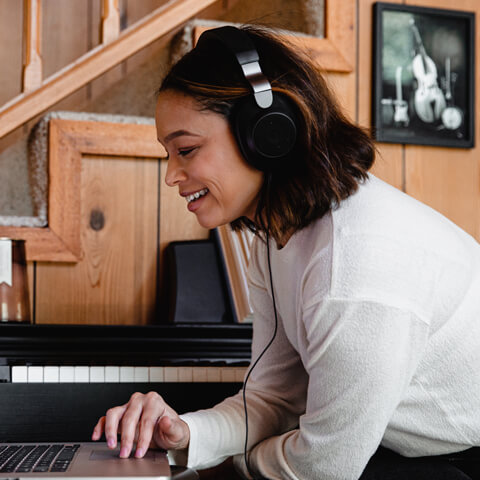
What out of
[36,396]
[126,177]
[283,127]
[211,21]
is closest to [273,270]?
[283,127]

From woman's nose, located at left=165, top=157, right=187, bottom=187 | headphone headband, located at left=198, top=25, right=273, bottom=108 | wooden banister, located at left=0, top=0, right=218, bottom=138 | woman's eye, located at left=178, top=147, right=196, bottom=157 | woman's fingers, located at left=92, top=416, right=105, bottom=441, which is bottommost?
woman's fingers, located at left=92, top=416, right=105, bottom=441

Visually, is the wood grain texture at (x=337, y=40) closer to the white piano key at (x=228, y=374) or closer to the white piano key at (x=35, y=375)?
the white piano key at (x=228, y=374)

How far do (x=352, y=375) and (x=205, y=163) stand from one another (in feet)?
1.19

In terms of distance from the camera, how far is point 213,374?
4.01 ft

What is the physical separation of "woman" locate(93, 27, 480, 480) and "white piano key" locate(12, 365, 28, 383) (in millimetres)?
269

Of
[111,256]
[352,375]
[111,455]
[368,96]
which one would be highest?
[368,96]

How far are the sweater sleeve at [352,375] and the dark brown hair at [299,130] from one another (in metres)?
0.16

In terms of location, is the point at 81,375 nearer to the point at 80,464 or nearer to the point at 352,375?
the point at 80,464

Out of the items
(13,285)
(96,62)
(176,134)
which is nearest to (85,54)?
(96,62)

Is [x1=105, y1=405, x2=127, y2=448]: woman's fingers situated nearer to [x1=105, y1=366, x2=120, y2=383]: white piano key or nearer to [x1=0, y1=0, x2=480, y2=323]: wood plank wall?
[x1=105, y1=366, x2=120, y2=383]: white piano key

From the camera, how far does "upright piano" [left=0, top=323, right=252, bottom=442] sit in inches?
44.8

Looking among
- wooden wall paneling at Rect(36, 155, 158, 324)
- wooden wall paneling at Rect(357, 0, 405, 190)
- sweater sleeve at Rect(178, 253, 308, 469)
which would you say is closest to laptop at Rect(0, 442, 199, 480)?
sweater sleeve at Rect(178, 253, 308, 469)

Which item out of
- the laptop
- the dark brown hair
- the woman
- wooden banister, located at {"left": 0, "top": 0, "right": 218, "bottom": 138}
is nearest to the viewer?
the laptop

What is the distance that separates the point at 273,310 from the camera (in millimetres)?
1129
